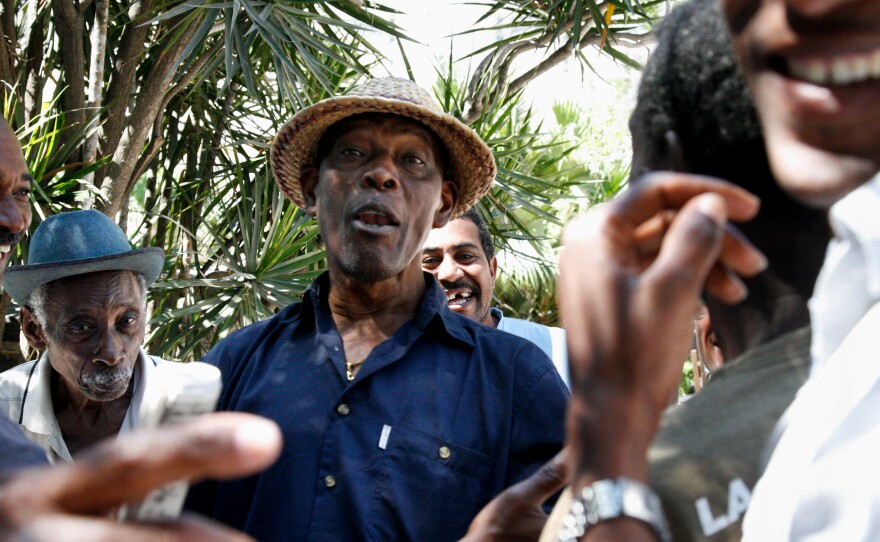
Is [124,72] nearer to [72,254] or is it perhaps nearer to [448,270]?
[448,270]

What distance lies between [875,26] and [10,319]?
6417 mm

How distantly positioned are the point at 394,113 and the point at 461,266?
2273mm

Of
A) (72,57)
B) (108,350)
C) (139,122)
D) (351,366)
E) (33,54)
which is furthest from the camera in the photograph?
(33,54)

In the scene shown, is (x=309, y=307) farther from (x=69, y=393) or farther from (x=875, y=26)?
(x=875, y=26)

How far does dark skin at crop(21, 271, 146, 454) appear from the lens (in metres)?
3.43

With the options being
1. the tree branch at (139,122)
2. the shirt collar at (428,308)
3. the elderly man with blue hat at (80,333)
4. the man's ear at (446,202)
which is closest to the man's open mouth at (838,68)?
the shirt collar at (428,308)

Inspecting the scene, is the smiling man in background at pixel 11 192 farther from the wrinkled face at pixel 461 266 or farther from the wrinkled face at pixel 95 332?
the wrinkled face at pixel 461 266

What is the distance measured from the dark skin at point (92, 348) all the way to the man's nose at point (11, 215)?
2.29 feet

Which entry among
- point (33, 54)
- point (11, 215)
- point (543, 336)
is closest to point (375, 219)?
point (11, 215)

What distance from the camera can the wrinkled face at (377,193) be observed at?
105 inches

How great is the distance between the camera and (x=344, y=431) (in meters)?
2.31

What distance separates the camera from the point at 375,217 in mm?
2707

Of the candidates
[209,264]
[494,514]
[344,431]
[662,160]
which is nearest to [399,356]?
[344,431]

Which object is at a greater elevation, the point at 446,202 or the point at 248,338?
the point at 446,202
